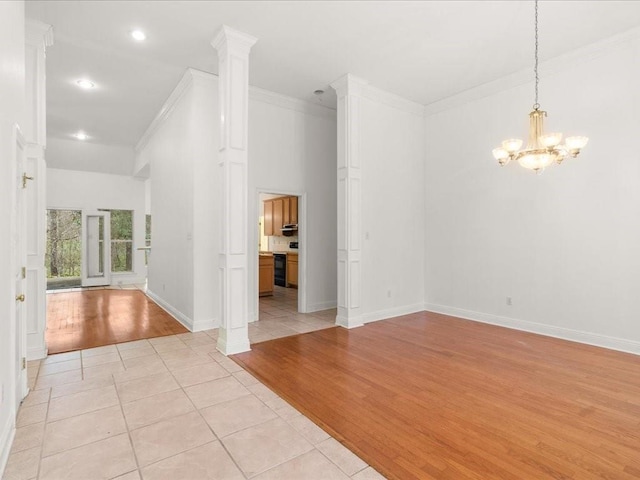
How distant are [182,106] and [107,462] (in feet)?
16.7

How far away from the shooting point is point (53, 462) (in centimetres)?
216

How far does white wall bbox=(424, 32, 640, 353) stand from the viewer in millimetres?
4219

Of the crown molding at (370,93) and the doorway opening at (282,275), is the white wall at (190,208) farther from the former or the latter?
the crown molding at (370,93)

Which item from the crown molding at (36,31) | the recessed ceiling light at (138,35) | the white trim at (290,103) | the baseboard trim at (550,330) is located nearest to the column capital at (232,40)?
the recessed ceiling light at (138,35)


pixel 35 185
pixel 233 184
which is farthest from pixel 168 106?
pixel 233 184

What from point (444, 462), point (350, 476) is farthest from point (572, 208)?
point (350, 476)

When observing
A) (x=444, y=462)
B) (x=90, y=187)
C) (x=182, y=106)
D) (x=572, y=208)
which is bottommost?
(x=444, y=462)

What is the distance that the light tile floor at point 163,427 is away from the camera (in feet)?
6.88

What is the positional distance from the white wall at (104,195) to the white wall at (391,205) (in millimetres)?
7679

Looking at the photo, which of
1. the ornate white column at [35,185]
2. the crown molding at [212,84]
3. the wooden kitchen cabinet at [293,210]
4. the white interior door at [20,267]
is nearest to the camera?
the white interior door at [20,267]

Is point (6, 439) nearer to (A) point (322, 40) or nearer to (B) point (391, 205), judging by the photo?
(A) point (322, 40)

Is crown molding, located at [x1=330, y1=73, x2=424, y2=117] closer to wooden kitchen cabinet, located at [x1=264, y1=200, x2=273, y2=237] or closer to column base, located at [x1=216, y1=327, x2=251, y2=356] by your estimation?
column base, located at [x1=216, y1=327, x2=251, y2=356]

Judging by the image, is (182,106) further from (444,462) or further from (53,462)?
(444,462)

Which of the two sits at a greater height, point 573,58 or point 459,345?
point 573,58
